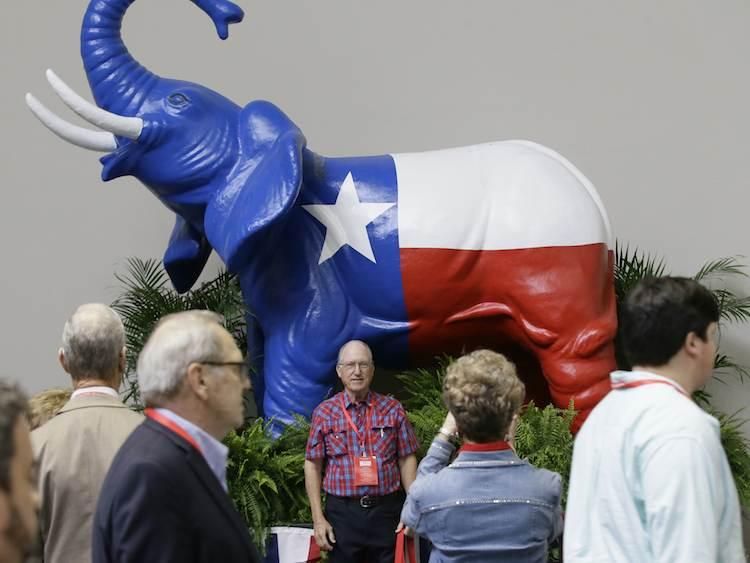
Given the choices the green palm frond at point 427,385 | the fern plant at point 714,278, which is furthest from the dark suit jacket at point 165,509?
the fern plant at point 714,278

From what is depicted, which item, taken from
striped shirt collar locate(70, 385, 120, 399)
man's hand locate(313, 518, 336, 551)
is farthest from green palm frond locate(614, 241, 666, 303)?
striped shirt collar locate(70, 385, 120, 399)

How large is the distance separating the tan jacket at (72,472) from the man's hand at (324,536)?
130cm

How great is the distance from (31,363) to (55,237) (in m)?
0.59

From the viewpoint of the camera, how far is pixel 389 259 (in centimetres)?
383

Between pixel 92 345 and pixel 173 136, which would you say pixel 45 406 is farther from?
pixel 173 136

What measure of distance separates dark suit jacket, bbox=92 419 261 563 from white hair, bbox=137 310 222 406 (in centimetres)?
6

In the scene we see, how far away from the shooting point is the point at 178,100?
151 inches

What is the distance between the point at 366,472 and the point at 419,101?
2.13m

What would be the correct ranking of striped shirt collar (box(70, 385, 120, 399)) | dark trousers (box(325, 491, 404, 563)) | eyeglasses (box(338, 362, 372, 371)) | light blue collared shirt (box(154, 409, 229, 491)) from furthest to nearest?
eyeglasses (box(338, 362, 372, 371)) < dark trousers (box(325, 491, 404, 563)) < striped shirt collar (box(70, 385, 120, 399)) < light blue collared shirt (box(154, 409, 229, 491))

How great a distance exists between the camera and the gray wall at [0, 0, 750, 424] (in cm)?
495

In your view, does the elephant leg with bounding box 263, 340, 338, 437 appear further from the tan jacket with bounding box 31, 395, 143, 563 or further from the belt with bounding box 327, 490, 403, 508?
the tan jacket with bounding box 31, 395, 143, 563

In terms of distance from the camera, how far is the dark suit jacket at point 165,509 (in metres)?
1.62

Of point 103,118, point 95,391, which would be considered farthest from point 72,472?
point 103,118

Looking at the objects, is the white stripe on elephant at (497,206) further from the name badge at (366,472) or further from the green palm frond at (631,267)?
the name badge at (366,472)
